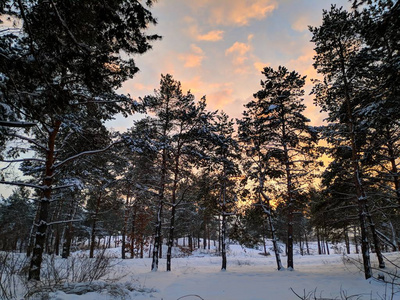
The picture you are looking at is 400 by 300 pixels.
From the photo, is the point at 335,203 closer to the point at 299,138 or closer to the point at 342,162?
the point at 342,162

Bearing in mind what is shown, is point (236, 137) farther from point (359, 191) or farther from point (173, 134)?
point (359, 191)

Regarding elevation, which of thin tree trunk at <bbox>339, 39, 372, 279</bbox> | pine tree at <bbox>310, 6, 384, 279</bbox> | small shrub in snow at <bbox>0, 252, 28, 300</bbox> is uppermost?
pine tree at <bbox>310, 6, 384, 279</bbox>

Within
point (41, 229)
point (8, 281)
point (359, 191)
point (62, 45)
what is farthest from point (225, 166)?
point (62, 45)

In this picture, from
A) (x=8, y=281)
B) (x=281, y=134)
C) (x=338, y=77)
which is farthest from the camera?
(x=281, y=134)

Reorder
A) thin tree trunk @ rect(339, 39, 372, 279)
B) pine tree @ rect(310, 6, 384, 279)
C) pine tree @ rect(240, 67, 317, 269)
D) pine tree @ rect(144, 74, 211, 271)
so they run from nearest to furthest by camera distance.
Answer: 1. thin tree trunk @ rect(339, 39, 372, 279)
2. pine tree @ rect(310, 6, 384, 279)
3. pine tree @ rect(240, 67, 317, 269)
4. pine tree @ rect(144, 74, 211, 271)

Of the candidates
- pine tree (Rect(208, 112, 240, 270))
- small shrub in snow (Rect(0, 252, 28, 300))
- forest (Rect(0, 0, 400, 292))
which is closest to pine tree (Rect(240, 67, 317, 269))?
forest (Rect(0, 0, 400, 292))

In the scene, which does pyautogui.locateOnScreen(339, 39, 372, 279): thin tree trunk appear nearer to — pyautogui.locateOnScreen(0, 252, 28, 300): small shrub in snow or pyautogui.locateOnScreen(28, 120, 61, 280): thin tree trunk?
pyautogui.locateOnScreen(0, 252, 28, 300): small shrub in snow

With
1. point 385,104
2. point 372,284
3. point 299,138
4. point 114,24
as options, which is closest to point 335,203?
point 299,138

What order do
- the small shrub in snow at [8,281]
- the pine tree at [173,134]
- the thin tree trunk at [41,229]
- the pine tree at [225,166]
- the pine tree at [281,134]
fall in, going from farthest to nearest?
1. the pine tree at [225,166]
2. the pine tree at [173,134]
3. the pine tree at [281,134]
4. the thin tree trunk at [41,229]
5. the small shrub in snow at [8,281]

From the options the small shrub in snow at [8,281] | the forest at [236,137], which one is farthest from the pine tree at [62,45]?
the small shrub in snow at [8,281]

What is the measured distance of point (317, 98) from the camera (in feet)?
33.8

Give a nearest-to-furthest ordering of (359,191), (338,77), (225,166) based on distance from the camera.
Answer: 1. (359,191)
2. (338,77)
3. (225,166)

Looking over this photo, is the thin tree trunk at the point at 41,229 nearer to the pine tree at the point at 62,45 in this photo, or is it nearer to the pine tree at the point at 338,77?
the pine tree at the point at 62,45

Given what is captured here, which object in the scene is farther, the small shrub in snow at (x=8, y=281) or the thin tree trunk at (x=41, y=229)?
the thin tree trunk at (x=41, y=229)
